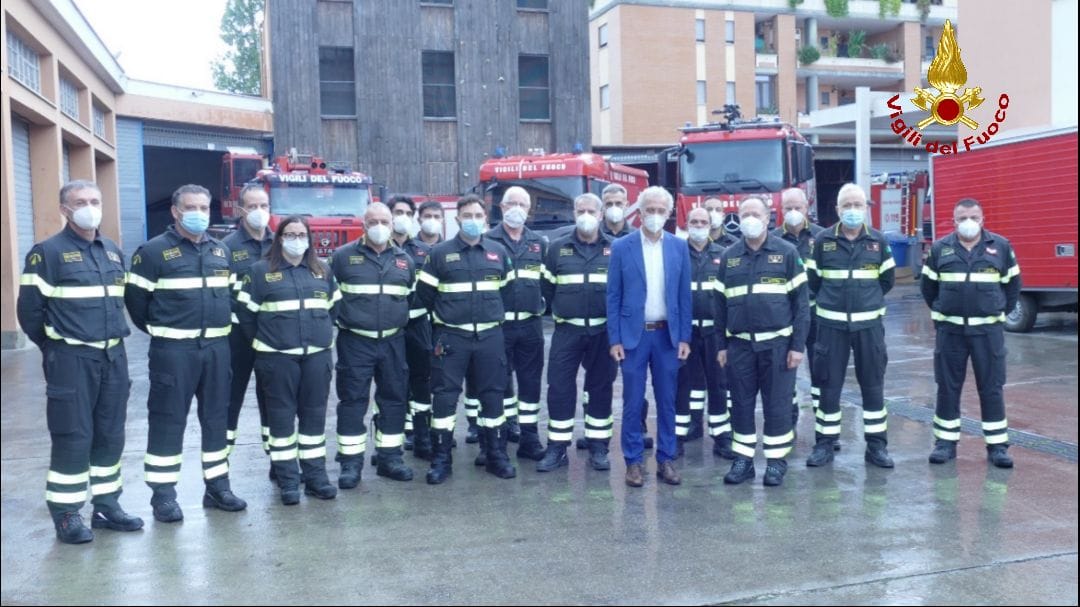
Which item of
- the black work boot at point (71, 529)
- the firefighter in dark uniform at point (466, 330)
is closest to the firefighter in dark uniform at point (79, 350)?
the black work boot at point (71, 529)

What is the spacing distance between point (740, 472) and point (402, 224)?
10.7 feet

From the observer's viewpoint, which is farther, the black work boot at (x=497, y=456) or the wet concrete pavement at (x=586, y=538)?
the black work boot at (x=497, y=456)

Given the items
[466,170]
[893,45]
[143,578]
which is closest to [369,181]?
[466,170]

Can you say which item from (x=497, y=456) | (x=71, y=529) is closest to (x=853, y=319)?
(x=497, y=456)

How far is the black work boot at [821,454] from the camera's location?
6.78 metres

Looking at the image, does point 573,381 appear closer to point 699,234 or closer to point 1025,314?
point 699,234

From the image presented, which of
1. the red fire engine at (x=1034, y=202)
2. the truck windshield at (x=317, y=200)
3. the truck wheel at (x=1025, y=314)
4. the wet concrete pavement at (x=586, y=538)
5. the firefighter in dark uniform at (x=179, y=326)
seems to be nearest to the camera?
the wet concrete pavement at (x=586, y=538)

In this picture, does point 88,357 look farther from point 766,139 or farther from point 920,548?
point 766,139

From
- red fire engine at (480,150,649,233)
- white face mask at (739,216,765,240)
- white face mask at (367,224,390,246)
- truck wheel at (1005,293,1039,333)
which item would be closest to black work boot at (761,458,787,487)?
white face mask at (739,216,765,240)

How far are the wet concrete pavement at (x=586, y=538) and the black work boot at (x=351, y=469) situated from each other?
0.09 metres

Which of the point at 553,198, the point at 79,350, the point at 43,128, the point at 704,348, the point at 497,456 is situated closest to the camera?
the point at 79,350

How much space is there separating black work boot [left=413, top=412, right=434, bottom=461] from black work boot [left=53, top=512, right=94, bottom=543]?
Answer: 2.52 m

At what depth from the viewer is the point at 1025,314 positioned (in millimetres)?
14289

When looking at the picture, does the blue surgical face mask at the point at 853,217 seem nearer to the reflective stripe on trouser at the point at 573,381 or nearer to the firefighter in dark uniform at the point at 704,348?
the firefighter in dark uniform at the point at 704,348
